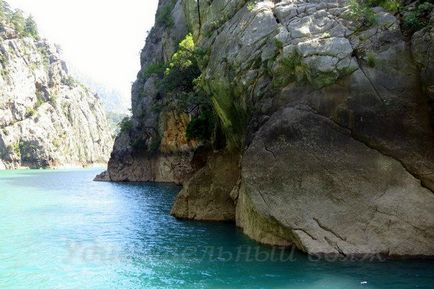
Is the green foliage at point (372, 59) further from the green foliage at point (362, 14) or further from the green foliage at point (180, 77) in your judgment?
the green foliage at point (180, 77)

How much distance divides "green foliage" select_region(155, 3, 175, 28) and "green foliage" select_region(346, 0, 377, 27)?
50489 millimetres

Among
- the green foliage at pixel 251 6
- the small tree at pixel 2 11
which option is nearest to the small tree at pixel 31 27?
the small tree at pixel 2 11

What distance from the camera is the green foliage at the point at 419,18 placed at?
1714cm

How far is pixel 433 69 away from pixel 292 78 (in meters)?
5.42

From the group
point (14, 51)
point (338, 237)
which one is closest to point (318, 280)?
point (338, 237)

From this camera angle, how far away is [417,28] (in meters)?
17.2

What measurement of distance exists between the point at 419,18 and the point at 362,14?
2.25m

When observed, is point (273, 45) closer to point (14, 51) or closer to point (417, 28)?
point (417, 28)

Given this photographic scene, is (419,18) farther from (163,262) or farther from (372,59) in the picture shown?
(163,262)

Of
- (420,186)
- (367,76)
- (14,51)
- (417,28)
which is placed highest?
(14,51)

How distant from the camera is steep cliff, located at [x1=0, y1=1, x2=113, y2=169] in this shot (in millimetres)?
125000

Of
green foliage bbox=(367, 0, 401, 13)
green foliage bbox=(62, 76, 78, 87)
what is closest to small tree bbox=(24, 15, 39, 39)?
green foliage bbox=(62, 76, 78, 87)

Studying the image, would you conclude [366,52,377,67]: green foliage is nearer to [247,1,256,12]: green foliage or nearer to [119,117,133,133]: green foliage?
[247,1,256,12]: green foliage

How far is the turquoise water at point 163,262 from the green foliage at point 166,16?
4481 centimetres
